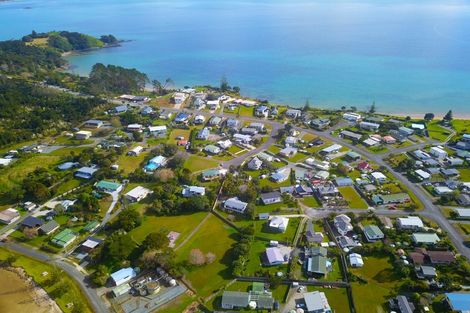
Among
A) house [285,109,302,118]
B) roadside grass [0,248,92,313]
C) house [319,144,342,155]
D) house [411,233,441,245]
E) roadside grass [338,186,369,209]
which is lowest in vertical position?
roadside grass [0,248,92,313]

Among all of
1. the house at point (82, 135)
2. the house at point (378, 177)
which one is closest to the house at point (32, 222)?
the house at point (82, 135)

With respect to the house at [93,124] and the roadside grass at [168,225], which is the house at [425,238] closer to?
the roadside grass at [168,225]

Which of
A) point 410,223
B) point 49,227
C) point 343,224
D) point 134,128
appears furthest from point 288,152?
point 49,227

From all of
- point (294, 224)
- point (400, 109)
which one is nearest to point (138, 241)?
point (294, 224)

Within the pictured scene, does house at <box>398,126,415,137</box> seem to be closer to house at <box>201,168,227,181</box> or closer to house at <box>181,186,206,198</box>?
house at <box>201,168,227,181</box>

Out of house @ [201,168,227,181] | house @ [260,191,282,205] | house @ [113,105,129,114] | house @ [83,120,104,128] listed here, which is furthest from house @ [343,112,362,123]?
house @ [83,120,104,128]

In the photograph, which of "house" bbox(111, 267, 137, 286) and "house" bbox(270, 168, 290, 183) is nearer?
"house" bbox(111, 267, 137, 286)

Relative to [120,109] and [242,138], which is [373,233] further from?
[120,109]
